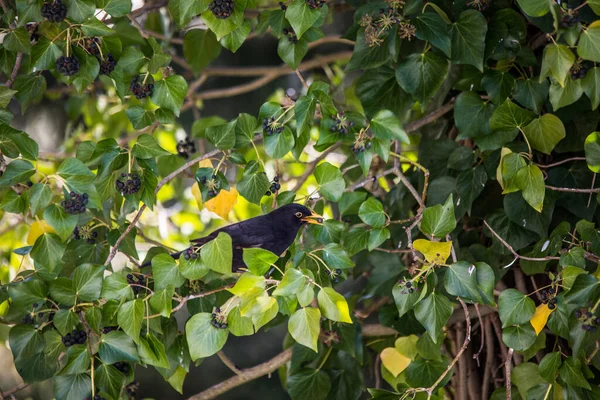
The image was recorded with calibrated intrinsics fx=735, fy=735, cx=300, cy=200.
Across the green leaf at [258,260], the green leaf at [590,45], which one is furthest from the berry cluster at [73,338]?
the green leaf at [590,45]

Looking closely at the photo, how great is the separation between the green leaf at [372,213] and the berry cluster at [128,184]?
0.52 metres

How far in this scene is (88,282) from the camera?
5.43 ft

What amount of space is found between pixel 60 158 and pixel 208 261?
149cm

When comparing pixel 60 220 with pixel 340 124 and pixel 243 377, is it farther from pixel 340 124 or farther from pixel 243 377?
pixel 243 377

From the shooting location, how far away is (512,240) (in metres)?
1.94

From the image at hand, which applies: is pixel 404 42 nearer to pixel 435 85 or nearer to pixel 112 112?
pixel 435 85

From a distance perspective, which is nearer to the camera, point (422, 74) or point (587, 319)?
point (587, 319)

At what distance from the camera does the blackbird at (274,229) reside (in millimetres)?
1762

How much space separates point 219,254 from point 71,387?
18.3 inches

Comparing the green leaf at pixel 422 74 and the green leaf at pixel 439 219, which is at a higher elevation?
the green leaf at pixel 422 74

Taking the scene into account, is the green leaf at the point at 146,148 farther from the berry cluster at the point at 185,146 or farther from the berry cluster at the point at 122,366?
the berry cluster at the point at 185,146

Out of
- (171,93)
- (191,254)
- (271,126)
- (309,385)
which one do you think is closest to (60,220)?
(191,254)

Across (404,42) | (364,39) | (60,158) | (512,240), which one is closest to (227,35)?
(364,39)

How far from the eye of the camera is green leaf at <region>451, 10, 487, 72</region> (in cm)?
181
